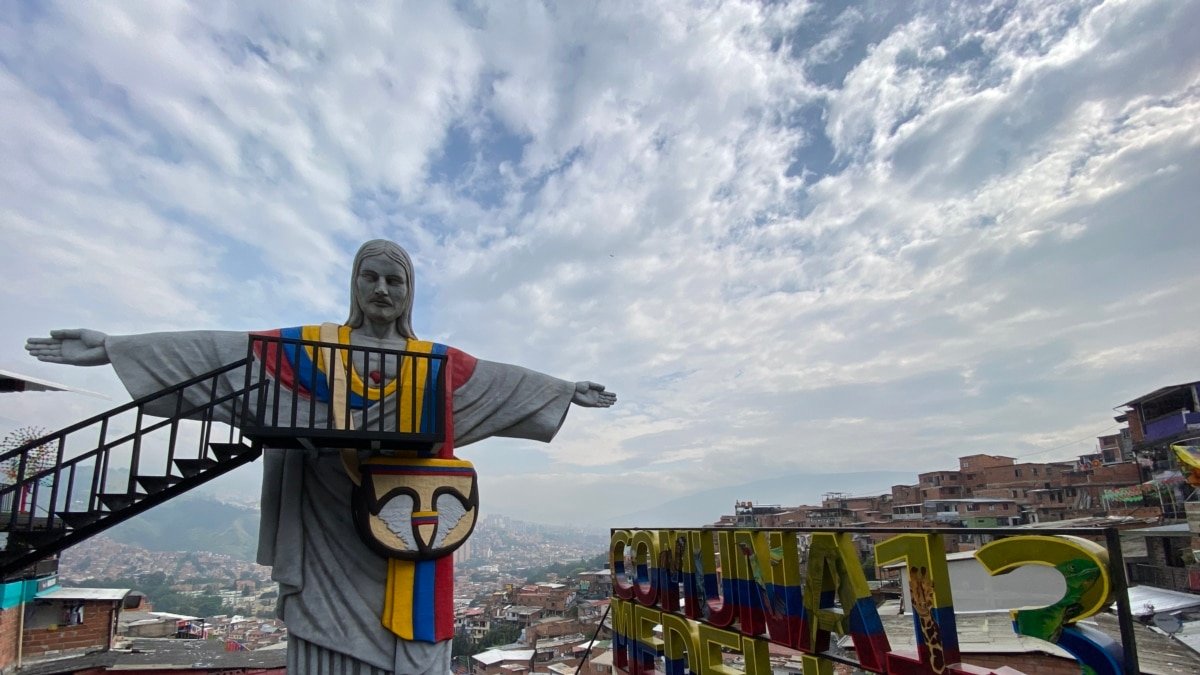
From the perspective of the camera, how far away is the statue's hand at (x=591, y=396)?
21.5 feet

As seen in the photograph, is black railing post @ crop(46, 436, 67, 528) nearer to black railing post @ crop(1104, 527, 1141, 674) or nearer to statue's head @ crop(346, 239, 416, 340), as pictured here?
statue's head @ crop(346, 239, 416, 340)

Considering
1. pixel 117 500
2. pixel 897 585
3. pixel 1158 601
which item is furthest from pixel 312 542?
pixel 897 585

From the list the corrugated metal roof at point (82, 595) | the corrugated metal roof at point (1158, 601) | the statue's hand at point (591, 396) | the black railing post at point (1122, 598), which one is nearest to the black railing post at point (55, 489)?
the statue's hand at point (591, 396)

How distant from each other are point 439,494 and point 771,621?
340cm

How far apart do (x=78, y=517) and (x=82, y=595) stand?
16753 millimetres

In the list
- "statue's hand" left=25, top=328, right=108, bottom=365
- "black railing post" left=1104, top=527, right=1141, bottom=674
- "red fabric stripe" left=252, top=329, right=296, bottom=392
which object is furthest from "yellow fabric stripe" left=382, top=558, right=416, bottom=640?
"black railing post" left=1104, top=527, right=1141, bottom=674

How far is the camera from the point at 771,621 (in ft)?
20.9

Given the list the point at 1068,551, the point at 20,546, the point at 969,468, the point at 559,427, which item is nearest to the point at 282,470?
the point at 20,546

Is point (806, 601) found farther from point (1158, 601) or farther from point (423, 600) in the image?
point (1158, 601)

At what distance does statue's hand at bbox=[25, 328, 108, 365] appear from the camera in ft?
17.0

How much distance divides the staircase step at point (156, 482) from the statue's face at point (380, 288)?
6.51 ft

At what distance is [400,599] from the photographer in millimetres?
5195

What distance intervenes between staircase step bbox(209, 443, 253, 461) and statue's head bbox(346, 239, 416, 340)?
4.85 ft

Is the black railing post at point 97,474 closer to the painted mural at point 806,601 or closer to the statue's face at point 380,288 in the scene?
the statue's face at point 380,288
